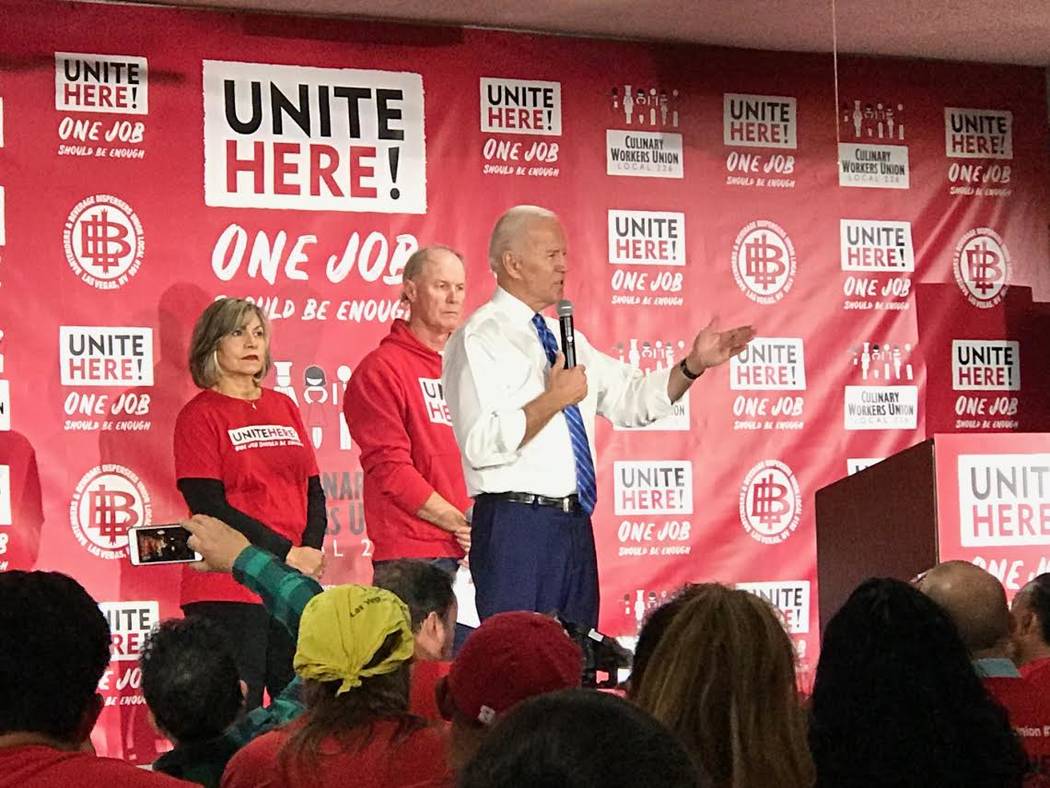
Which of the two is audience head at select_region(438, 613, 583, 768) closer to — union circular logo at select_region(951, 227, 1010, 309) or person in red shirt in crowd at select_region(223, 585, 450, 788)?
person in red shirt in crowd at select_region(223, 585, 450, 788)

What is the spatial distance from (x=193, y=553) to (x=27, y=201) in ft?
4.82

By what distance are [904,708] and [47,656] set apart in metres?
1.08

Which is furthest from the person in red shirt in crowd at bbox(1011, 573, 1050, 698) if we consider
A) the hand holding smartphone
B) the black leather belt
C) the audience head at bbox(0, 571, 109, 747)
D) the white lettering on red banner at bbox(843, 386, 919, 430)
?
the white lettering on red banner at bbox(843, 386, 919, 430)

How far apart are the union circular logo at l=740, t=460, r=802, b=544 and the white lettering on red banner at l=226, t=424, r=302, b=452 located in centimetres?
194

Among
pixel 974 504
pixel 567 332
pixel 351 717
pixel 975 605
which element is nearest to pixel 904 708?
pixel 351 717

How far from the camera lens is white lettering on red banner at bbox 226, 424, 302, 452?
5715 millimetres

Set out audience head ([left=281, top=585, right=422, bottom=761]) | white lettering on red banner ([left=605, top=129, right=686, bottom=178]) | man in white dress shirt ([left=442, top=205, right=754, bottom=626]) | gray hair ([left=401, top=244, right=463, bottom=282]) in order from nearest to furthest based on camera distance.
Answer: audience head ([left=281, top=585, right=422, bottom=761]) < man in white dress shirt ([left=442, top=205, right=754, bottom=626]) < gray hair ([left=401, top=244, right=463, bottom=282]) < white lettering on red banner ([left=605, top=129, right=686, bottom=178])

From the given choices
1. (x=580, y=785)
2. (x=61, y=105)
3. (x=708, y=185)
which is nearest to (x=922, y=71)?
(x=708, y=185)

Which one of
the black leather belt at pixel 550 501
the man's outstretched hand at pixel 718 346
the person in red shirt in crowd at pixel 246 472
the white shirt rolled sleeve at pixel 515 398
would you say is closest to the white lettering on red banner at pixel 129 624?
the person in red shirt in crowd at pixel 246 472

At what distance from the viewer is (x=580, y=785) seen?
96cm

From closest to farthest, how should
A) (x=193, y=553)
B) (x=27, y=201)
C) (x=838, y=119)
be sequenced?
(x=193, y=553), (x=27, y=201), (x=838, y=119)

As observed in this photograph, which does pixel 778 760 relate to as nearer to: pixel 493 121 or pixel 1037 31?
pixel 493 121

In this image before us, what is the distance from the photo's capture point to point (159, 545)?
5.54 metres

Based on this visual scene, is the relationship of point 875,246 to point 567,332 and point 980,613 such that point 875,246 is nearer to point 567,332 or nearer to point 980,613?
point 567,332
